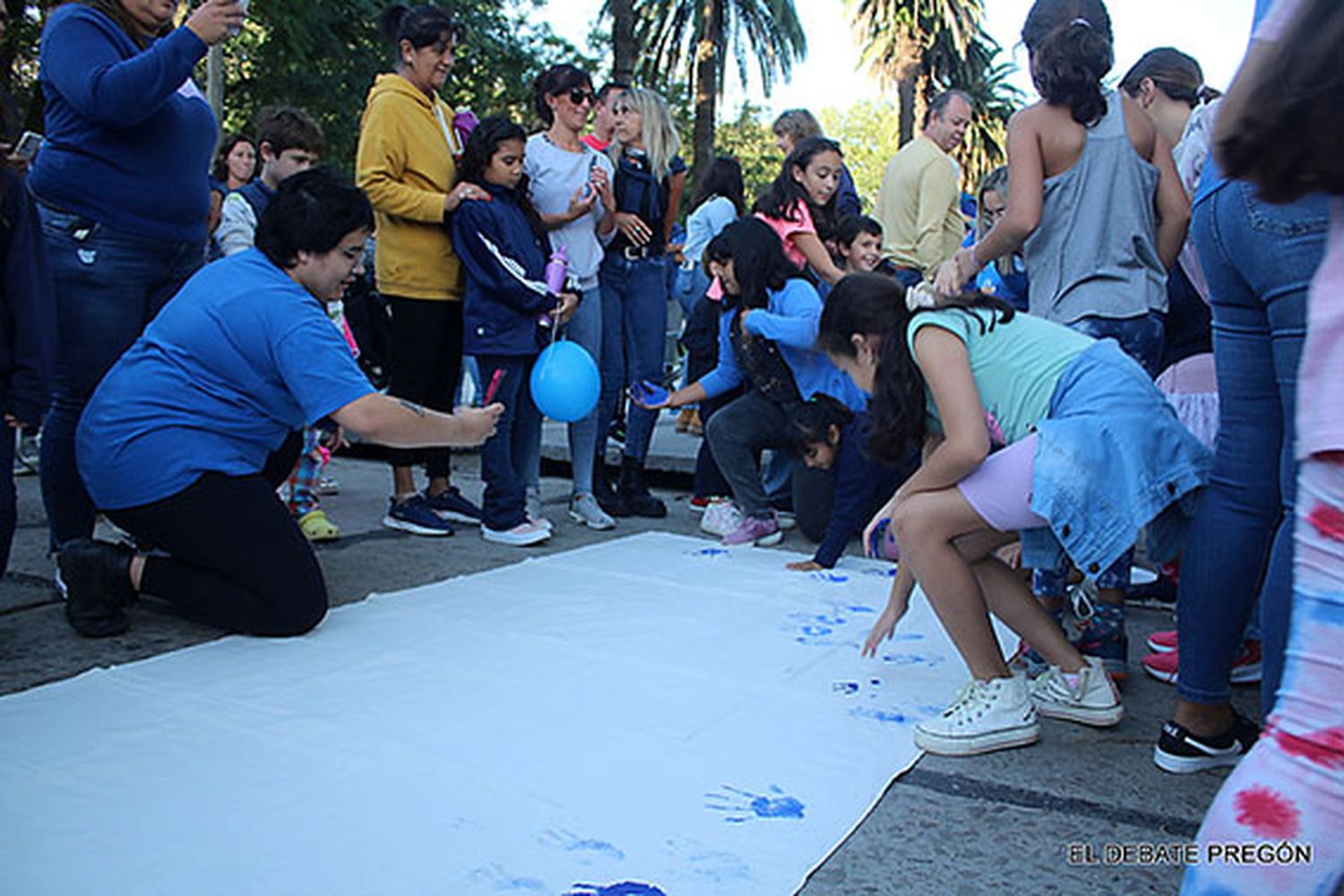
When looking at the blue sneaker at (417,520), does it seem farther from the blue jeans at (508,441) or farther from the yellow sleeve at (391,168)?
the yellow sleeve at (391,168)

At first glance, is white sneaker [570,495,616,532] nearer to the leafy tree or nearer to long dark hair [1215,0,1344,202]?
long dark hair [1215,0,1344,202]

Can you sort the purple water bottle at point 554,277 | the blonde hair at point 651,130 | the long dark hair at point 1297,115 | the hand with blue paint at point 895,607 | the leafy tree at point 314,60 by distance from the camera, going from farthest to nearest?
the leafy tree at point 314,60 < the blonde hair at point 651,130 < the purple water bottle at point 554,277 < the hand with blue paint at point 895,607 < the long dark hair at point 1297,115

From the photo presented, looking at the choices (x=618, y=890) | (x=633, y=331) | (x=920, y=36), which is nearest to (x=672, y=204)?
(x=633, y=331)

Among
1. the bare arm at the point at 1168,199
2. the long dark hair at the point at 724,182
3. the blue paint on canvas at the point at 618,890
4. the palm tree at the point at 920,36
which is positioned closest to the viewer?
the blue paint on canvas at the point at 618,890

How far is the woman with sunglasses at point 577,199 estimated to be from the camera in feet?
14.0

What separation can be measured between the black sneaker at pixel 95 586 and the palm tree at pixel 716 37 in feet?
68.8

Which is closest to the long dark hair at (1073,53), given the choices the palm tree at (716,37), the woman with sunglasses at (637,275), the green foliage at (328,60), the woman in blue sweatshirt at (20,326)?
the woman with sunglasses at (637,275)

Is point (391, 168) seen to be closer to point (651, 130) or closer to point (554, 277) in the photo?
point (554, 277)

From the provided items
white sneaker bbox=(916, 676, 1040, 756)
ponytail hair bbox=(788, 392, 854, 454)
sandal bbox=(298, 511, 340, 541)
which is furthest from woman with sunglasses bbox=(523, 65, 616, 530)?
white sneaker bbox=(916, 676, 1040, 756)

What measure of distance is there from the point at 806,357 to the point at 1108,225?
1381mm

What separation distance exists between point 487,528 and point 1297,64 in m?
3.30

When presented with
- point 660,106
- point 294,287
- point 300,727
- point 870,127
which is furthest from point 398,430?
point 870,127

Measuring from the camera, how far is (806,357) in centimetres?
401

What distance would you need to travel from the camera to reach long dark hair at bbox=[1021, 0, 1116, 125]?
8.81 feet
